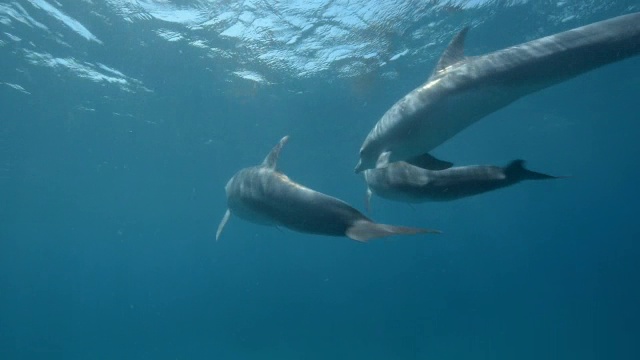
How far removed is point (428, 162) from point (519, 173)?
109 centimetres

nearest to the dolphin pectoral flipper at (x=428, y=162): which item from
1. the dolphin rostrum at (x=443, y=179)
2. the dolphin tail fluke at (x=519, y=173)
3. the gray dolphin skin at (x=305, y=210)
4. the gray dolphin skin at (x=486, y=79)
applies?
the dolphin rostrum at (x=443, y=179)

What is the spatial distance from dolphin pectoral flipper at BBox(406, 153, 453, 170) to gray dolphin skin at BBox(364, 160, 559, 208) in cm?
4

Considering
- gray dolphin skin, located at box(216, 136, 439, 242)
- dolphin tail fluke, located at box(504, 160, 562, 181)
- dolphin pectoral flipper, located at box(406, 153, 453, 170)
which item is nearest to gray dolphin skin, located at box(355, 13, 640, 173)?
dolphin pectoral flipper, located at box(406, 153, 453, 170)

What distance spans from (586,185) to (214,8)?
6917 centimetres

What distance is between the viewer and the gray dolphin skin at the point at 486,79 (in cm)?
453

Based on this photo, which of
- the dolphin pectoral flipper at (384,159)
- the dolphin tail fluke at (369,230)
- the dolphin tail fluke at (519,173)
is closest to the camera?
the dolphin tail fluke at (369,230)

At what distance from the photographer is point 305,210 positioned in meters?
4.61

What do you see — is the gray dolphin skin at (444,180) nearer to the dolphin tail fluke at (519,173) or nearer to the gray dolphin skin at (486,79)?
the dolphin tail fluke at (519,173)

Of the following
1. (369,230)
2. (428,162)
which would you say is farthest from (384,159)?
(369,230)

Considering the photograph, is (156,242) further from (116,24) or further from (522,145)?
(116,24)

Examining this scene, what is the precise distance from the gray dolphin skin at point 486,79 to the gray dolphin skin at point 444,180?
0.27m

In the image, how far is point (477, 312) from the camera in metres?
53.3

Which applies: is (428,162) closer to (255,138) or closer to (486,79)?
(486,79)

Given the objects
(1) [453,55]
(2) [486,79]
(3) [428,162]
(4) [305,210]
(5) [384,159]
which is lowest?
(4) [305,210]
